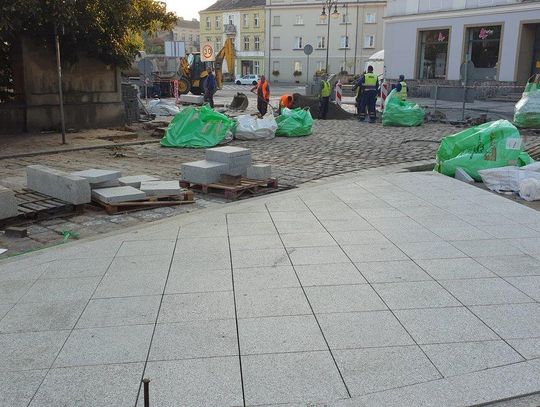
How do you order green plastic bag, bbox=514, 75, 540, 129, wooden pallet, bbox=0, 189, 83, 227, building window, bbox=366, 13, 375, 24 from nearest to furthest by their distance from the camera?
wooden pallet, bbox=0, 189, 83, 227
green plastic bag, bbox=514, 75, 540, 129
building window, bbox=366, 13, 375, 24

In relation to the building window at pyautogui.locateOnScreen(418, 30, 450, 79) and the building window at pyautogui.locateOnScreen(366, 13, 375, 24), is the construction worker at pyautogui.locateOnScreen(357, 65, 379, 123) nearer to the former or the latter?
the building window at pyautogui.locateOnScreen(418, 30, 450, 79)

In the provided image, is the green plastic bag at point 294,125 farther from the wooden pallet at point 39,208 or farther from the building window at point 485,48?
the building window at point 485,48

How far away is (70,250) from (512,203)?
6025mm

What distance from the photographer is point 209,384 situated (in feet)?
10.4

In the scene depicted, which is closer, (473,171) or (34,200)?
(34,200)

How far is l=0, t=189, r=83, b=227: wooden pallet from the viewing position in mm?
6672

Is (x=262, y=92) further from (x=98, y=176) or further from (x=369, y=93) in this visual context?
(x=98, y=176)

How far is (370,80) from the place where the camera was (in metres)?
19.5

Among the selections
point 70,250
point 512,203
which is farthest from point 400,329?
point 512,203

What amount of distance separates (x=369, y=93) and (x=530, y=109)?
221 inches

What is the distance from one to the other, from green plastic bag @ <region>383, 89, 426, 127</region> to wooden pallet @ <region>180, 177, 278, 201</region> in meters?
10.7

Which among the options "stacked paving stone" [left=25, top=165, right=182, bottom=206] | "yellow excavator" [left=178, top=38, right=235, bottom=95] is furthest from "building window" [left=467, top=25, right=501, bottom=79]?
"stacked paving stone" [left=25, top=165, right=182, bottom=206]

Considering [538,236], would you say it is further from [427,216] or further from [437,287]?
[437,287]

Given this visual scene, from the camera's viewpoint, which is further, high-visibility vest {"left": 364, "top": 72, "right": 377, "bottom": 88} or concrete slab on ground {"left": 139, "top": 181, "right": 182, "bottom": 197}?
high-visibility vest {"left": 364, "top": 72, "right": 377, "bottom": 88}
